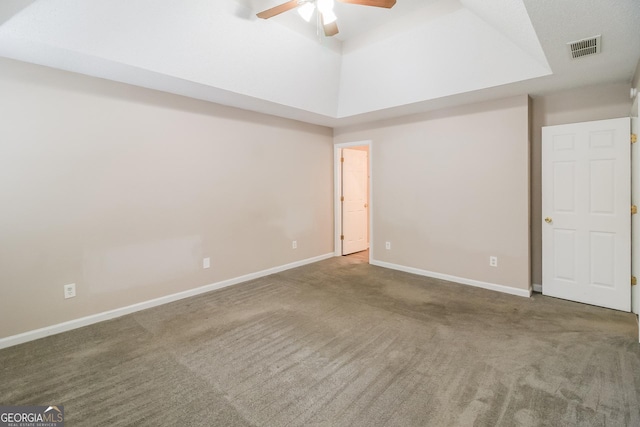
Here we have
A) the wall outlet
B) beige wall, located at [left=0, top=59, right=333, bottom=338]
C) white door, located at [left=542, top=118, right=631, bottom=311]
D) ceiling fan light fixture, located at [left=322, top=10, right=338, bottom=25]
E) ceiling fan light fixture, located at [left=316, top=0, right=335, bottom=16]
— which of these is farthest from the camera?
white door, located at [left=542, top=118, right=631, bottom=311]

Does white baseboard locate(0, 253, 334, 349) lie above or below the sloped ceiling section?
below

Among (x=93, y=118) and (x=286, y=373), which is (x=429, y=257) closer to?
(x=286, y=373)

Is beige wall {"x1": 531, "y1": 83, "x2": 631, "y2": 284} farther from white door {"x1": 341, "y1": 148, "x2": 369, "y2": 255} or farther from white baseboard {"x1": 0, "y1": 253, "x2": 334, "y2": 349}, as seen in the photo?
white baseboard {"x1": 0, "y1": 253, "x2": 334, "y2": 349}

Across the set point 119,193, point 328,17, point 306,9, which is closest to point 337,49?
point 328,17

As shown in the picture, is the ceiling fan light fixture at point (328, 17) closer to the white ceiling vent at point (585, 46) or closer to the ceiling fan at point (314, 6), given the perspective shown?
the ceiling fan at point (314, 6)

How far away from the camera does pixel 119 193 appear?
10.6ft

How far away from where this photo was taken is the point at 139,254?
3395 millimetres

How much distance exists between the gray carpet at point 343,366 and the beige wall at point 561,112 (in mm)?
860

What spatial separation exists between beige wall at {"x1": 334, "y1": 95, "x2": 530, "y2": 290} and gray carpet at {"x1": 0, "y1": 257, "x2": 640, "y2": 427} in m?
0.75

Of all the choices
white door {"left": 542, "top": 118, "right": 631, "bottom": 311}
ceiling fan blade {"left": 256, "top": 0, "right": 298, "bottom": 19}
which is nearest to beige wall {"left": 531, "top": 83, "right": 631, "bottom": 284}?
white door {"left": 542, "top": 118, "right": 631, "bottom": 311}

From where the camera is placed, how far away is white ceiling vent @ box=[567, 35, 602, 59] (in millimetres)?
2350

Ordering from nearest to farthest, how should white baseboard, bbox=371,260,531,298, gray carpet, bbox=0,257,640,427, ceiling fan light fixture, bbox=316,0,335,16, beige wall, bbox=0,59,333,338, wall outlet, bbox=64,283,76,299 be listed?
gray carpet, bbox=0,257,640,427
ceiling fan light fixture, bbox=316,0,335,16
beige wall, bbox=0,59,333,338
wall outlet, bbox=64,283,76,299
white baseboard, bbox=371,260,531,298

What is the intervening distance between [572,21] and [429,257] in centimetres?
320

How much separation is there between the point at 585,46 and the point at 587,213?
6.08 feet
